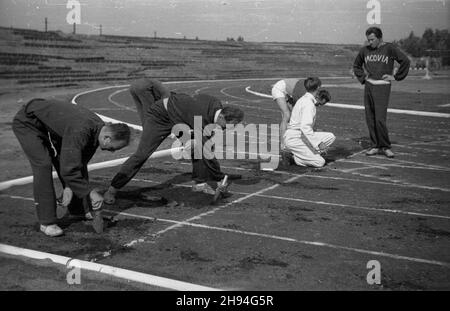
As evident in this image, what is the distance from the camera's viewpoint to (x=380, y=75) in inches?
415

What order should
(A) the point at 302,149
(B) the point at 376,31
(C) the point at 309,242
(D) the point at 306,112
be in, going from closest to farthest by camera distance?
(C) the point at 309,242 → (D) the point at 306,112 → (A) the point at 302,149 → (B) the point at 376,31

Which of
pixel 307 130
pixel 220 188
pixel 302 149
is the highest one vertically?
pixel 307 130

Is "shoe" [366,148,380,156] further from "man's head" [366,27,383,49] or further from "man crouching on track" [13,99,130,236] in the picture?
"man crouching on track" [13,99,130,236]

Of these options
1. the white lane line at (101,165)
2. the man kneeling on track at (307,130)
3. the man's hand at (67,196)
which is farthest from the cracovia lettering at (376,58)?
the man's hand at (67,196)

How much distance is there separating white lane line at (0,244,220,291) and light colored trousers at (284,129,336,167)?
5361mm

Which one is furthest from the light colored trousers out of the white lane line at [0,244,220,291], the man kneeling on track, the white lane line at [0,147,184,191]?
the white lane line at [0,244,220,291]

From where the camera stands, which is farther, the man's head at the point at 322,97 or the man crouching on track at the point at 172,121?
the man's head at the point at 322,97

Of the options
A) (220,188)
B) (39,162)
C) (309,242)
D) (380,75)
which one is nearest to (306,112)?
(380,75)

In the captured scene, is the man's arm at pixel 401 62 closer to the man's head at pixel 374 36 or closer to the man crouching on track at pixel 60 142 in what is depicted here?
the man's head at pixel 374 36

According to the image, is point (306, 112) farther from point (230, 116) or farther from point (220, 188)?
point (230, 116)

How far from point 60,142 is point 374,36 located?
649cm

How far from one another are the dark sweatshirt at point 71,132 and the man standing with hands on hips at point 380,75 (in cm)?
622

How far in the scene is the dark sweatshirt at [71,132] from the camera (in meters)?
5.68
